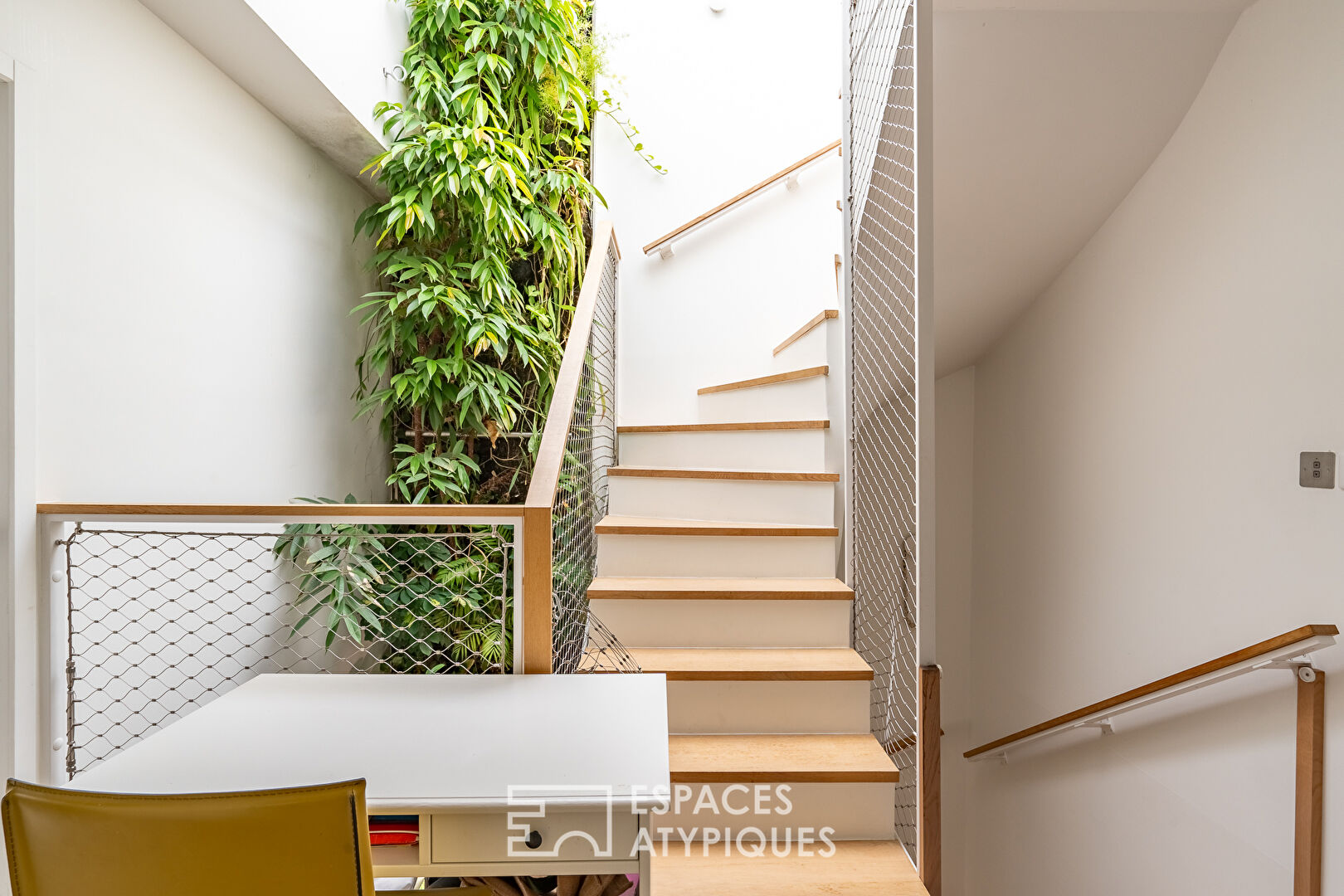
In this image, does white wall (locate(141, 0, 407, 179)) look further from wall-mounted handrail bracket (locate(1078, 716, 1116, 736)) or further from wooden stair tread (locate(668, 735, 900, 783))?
Result: wall-mounted handrail bracket (locate(1078, 716, 1116, 736))

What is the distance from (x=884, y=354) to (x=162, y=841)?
243 cm

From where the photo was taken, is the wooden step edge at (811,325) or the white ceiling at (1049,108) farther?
the wooden step edge at (811,325)

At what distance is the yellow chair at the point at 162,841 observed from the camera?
920mm

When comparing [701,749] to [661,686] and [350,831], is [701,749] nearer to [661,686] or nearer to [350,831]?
[661,686]

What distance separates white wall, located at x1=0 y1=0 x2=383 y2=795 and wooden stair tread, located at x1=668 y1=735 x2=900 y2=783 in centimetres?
148

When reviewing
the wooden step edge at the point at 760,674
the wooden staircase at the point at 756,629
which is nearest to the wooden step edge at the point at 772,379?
the wooden staircase at the point at 756,629

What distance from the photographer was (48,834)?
0.93 m

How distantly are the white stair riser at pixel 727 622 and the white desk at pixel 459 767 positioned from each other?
3.13 ft

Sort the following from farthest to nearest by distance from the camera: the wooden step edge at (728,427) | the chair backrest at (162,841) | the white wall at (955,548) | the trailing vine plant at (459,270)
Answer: the white wall at (955,548) → the wooden step edge at (728,427) → the trailing vine plant at (459,270) → the chair backrest at (162,841)

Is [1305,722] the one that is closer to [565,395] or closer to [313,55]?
[565,395]

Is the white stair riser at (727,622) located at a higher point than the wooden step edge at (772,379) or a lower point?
lower

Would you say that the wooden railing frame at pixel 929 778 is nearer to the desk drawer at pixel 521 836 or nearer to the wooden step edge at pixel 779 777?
the wooden step edge at pixel 779 777

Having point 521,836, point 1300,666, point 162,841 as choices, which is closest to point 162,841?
point 162,841

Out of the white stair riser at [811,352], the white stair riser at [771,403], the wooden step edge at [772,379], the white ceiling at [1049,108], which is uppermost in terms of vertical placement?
the white ceiling at [1049,108]
